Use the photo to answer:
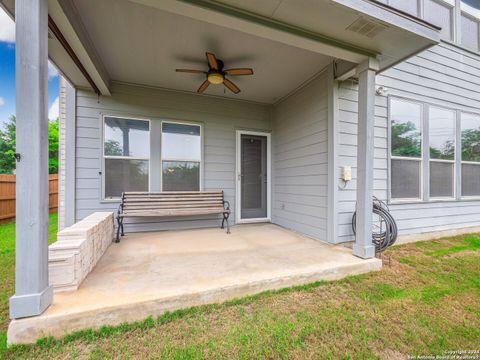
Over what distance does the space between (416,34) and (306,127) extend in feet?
5.98

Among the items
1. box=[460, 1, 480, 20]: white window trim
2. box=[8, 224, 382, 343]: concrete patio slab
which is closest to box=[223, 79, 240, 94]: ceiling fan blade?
box=[8, 224, 382, 343]: concrete patio slab

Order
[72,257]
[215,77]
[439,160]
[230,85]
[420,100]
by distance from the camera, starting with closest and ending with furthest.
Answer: [72,257] < [215,77] < [230,85] < [420,100] < [439,160]

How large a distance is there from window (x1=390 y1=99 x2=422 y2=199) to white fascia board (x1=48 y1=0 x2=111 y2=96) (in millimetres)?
4517

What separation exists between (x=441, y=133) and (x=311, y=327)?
4530 mm

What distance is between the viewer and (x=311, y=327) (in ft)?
5.43

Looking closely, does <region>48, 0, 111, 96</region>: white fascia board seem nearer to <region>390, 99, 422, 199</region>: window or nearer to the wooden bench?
the wooden bench

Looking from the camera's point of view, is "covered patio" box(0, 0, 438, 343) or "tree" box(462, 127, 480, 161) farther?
"tree" box(462, 127, 480, 161)

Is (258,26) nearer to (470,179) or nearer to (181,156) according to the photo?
(181,156)

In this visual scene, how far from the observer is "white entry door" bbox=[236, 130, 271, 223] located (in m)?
4.72

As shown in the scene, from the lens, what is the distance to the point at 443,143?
13.5 ft

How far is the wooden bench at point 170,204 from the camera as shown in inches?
143

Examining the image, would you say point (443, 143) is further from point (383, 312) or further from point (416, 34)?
point (383, 312)

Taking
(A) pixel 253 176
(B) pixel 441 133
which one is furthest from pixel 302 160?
(B) pixel 441 133

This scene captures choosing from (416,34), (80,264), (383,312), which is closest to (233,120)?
(416,34)
